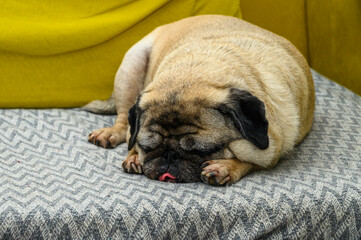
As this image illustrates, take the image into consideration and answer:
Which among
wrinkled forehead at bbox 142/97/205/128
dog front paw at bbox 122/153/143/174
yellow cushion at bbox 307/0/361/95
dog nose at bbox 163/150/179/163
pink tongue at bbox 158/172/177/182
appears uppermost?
wrinkled forehead at bbox 142/97/205/128

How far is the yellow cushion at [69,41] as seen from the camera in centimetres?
307

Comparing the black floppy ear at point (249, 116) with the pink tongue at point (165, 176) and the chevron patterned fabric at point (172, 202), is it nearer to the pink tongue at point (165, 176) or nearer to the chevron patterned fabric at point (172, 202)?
the chevron patterned fabric at point (172, 202)

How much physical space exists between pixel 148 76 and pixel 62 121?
1.64ft

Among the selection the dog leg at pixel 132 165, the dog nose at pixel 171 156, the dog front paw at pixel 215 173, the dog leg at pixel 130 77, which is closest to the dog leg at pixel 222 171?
the dog front paw at pixel 215 173

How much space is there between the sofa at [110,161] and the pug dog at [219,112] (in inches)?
2.9

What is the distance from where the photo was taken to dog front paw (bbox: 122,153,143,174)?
7.57 feet

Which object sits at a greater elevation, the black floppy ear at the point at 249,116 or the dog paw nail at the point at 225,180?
the black floppy ear at the point at 249,116

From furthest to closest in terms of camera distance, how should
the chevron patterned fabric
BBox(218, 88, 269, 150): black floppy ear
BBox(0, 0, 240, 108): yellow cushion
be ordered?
BBox(0, 0, 240, 108): yellow cushion
BBox(218, 88, 269, 150): black floppy ear
the chevron patterned fabric

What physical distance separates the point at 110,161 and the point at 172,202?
1.86 feet

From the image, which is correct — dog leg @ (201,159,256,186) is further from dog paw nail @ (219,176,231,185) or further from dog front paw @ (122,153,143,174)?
dog front paw @ (122,153,143,174)

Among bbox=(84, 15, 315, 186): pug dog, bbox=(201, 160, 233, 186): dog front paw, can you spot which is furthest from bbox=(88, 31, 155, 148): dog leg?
bbox=(201, 160, 233, 186): dog front paw

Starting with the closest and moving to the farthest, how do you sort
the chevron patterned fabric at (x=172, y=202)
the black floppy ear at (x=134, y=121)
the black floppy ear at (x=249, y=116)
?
1. the chevron patterned fabric at (x=172, y=202)
2. the black floppy ear at (x=249, y=116)
3. the black floppy ear at (x=134, y=121)

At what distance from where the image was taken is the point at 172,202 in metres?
2.00

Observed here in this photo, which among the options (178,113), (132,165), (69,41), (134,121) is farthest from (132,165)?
(69,41)
